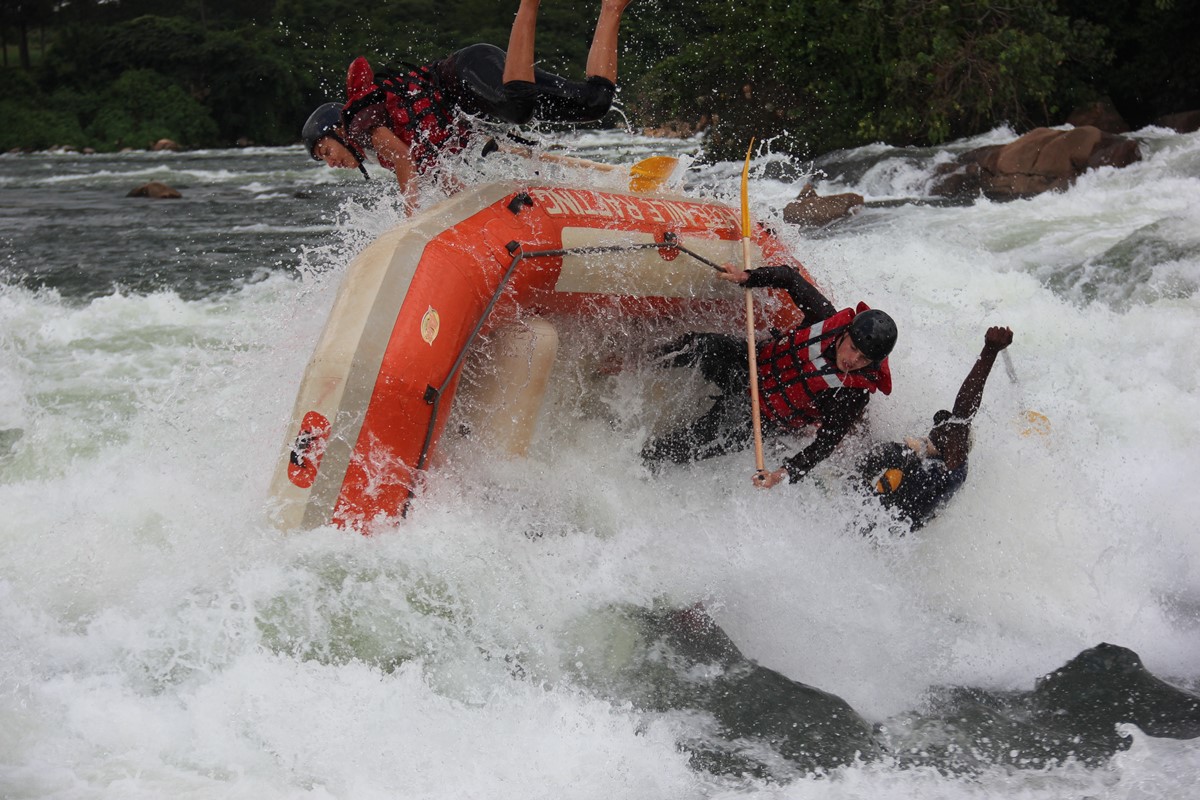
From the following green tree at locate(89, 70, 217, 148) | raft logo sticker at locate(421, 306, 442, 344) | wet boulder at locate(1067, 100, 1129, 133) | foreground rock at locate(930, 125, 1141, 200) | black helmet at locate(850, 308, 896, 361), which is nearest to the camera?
raft logo sticker at locate(421, 306, 442, 344)

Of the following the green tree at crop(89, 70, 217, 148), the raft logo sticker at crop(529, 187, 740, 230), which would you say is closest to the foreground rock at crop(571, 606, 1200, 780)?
the raft logo sticker at crop(529, 187, 740, 230)

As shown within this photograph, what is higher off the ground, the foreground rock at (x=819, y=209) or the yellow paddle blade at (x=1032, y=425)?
the foreground rock at (x=819, y=209)

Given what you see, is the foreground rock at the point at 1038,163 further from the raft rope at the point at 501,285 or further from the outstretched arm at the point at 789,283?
the raft rope at the point at 501,285

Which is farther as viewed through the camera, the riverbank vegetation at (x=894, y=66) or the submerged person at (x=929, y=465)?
the riverbank vegetation at (x=894, y=66)

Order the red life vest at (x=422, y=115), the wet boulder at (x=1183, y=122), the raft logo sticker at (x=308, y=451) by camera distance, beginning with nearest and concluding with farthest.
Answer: the raft logo sticker at (x=308, y=451), the red life vest at (x=422, y=115), the wet boulder at (x=1183, y=122)

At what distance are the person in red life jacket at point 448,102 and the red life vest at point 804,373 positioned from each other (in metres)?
1.24

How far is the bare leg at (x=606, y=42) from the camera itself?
4441 mm

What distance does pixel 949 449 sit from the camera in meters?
4.31

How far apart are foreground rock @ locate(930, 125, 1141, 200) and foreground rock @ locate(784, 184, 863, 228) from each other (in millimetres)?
1258

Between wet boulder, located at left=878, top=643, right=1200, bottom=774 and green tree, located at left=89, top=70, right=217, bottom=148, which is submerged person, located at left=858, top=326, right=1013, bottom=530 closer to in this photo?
wet boulder, located at left=878, top=643, right=1200, bottom=774

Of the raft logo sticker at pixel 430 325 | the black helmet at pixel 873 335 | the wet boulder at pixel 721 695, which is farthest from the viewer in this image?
the black helmet at pixel 873 335

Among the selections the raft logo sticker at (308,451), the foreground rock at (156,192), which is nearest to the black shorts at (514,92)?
the raft logo sticker at (308,451)

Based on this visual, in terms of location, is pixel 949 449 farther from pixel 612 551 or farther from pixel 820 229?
pixel 820 229

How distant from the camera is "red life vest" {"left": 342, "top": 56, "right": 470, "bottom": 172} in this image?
4.79 m
